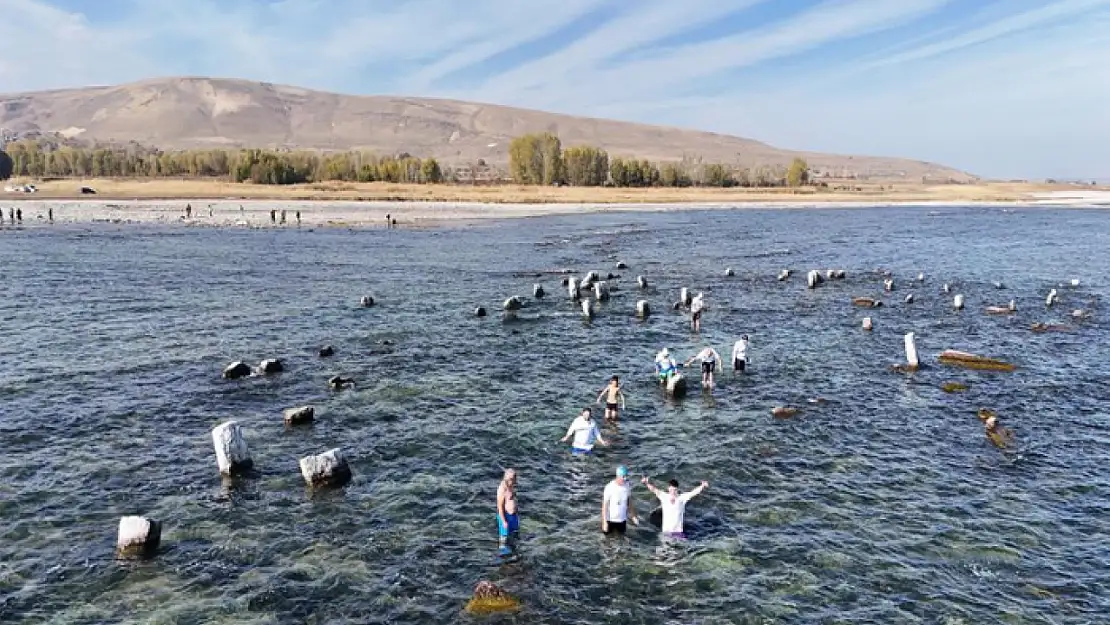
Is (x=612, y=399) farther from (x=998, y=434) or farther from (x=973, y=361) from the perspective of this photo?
(x=973, y=361)

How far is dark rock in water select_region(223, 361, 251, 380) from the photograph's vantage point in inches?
1245

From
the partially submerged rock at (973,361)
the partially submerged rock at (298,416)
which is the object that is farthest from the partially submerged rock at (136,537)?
the partially submerged rock at (973,361)

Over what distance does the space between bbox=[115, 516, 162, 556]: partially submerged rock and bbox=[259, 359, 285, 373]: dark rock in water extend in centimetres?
1529

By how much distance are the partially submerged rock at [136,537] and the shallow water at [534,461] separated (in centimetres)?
39

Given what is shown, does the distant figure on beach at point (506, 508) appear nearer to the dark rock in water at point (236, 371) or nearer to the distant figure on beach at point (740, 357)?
the distant figure on beach at point (740, 357)

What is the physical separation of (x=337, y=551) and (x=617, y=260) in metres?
58.3

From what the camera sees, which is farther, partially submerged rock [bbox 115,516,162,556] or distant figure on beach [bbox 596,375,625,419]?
distant figure on beach [bbox 596,375,625,419]

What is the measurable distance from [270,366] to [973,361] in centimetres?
3221

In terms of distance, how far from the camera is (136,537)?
57.2 feet

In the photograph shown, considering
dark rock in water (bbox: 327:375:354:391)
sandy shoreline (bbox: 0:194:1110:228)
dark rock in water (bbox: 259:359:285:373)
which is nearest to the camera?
dark rock in water (bbox: 327:375:354:391)

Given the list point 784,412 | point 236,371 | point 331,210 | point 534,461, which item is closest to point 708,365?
point 784,412

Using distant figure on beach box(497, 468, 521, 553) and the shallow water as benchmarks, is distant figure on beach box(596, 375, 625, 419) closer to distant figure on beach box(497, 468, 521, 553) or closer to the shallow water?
the shallow water

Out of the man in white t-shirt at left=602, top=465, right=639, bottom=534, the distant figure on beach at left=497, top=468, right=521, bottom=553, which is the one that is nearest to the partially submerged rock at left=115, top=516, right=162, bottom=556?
the distant figure on beach at left=497, top=468, right=521, bottom=553

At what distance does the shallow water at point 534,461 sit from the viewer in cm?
1645
